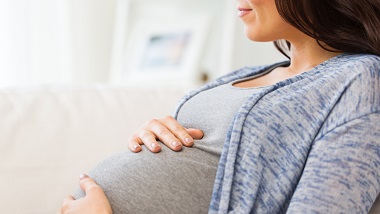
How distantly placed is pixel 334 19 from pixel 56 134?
680mm

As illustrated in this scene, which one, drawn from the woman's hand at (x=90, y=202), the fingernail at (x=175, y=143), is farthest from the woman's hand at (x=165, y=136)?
the woman's hand at (x=90, y=202)

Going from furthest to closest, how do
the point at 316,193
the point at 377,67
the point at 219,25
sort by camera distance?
the point at 219,25 < the point at 377,67 < the point at 316,193

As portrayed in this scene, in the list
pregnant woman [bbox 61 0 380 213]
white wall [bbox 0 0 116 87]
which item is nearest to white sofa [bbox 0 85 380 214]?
pregnant woman [bbox 61 0 380 213]

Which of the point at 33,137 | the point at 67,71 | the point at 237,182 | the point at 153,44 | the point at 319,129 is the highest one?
the point at 319,129

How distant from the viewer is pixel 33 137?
1.47 meters

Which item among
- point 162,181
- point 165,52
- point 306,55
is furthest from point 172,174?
point 165,52

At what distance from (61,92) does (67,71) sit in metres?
1.76

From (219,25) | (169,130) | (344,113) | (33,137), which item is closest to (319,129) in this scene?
(344,113)

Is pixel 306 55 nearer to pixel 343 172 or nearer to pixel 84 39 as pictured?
pixel 343 172

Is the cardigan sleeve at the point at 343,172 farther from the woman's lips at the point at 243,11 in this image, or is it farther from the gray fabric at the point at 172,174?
the woman's lips at the point at 243,11

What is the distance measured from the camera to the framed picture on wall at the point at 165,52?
9.95 ft

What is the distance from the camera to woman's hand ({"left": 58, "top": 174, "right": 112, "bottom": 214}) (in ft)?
3.63

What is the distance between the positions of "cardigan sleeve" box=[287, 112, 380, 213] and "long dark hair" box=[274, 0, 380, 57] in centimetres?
24

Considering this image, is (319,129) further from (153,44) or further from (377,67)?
(153,44)
